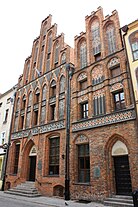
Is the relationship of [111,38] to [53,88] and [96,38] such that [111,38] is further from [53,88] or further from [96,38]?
[53,88]

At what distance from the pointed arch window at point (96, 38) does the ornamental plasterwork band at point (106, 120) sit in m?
6.12

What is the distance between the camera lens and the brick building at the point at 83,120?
11.4 metres

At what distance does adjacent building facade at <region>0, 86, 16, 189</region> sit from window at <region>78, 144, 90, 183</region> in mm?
11109

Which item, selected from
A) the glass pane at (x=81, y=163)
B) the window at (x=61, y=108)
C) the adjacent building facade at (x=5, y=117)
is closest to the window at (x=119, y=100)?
the glass pane at (x=81, y=163)

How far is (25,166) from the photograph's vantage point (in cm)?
1816

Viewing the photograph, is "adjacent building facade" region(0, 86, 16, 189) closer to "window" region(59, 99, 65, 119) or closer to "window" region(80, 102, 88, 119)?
"window" region(59, 99, 65, 119)

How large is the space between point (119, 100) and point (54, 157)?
7.64 meters

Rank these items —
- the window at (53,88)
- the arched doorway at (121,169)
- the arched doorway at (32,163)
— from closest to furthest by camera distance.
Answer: the arched doorway at (121,169) → the arched doorway at (32,163) → the window at (53,88)

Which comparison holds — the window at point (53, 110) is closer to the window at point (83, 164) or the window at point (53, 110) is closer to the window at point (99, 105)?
the window at point (83, 164)

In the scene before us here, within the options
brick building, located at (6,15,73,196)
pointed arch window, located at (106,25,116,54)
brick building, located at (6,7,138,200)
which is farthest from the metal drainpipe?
pointed arch window, located at (106,25,116,54)

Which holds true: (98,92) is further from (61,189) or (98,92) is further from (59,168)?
(61,189)

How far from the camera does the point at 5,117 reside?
24.5 m

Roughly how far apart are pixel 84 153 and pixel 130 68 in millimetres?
7068

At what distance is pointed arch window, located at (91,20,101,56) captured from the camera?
15.4 m
